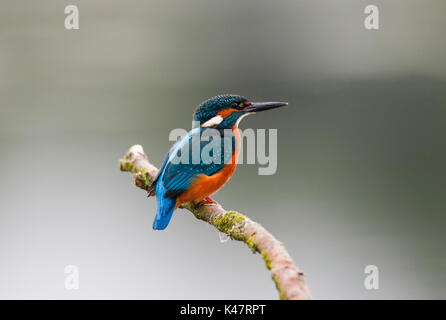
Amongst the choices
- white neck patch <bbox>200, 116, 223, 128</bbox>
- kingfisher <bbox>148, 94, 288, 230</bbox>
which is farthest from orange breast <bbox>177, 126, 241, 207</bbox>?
white neck patch <bbox>200, 116, 223, 128</bbox>

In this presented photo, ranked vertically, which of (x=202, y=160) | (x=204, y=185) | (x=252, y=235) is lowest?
(x=252, y=235)

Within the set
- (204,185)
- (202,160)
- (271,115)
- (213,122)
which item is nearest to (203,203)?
(204,185)

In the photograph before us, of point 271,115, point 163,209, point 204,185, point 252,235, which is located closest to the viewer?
point 252,235

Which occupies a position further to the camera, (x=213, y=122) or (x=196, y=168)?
(x=213, y=122)

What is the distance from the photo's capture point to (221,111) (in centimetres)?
273

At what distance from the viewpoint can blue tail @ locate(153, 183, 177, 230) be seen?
229 centimetres

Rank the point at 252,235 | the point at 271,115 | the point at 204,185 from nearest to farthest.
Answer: the point at 252,235
the point at 204,185
the point at 271,115

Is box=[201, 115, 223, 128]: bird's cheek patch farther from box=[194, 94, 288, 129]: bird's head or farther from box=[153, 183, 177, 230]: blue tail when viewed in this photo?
box=[153, 183, 177, 230]: blue tail

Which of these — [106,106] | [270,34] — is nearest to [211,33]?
[270,34]

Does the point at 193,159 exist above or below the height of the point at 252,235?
above

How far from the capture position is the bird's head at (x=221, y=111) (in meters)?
2.71

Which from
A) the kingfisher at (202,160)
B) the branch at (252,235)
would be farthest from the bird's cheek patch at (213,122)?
the branch at (252,235)

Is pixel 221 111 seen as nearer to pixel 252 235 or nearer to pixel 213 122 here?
pixel 213 122

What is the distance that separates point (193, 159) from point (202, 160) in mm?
43
